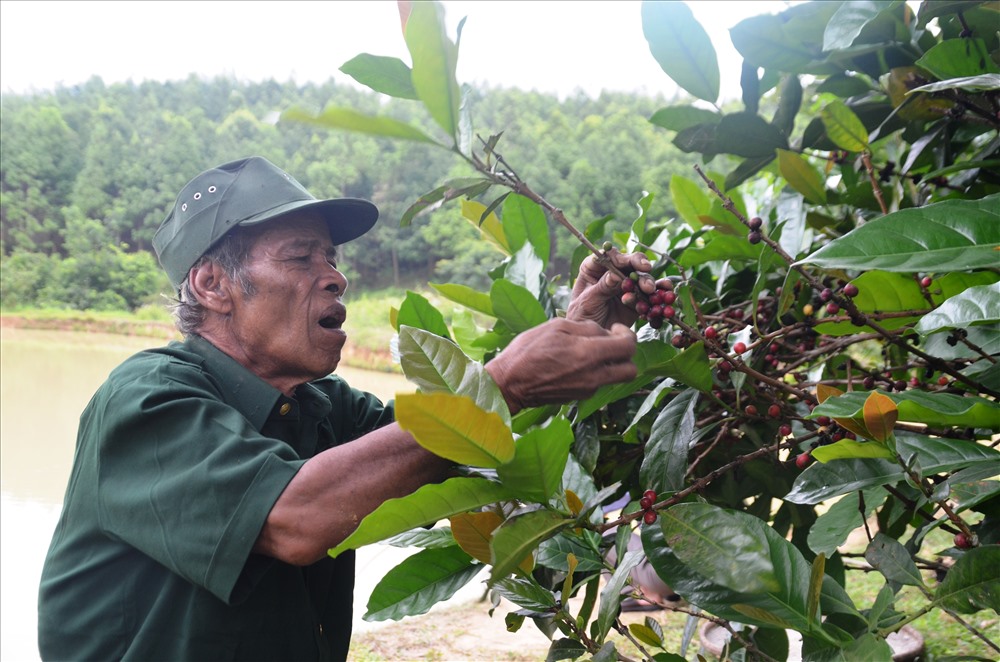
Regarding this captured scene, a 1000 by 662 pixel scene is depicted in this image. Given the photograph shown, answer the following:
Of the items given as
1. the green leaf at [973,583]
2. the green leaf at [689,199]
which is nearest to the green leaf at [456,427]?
the green leaf at [973,583]

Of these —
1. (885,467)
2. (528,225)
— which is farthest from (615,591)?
(528,225)

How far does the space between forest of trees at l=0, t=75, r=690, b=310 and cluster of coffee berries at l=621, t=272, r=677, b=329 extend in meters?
9.10

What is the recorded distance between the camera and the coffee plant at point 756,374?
709 millimetres

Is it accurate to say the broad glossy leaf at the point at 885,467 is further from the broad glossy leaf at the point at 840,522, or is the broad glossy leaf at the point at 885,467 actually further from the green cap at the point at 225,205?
the green cap at the point at 225,205

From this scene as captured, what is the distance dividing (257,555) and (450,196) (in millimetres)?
531

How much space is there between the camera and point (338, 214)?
1.54 meters

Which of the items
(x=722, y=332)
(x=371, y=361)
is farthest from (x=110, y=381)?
(x=371, y=361)

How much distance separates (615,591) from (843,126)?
77 centimetres

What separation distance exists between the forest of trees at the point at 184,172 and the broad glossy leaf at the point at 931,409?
924cm

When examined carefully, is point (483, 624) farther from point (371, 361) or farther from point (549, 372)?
point (371, 361)

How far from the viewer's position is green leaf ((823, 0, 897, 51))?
40.6 inches

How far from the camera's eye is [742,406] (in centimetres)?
115

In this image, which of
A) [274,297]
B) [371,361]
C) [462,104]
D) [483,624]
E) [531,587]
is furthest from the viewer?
[371,361]

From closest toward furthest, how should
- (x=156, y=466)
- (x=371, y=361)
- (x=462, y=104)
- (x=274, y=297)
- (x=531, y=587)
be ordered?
(x=462, y=104), (x=531, y=587), (x=156, y=466), (x=274, y=297), (x=371, y=361)
